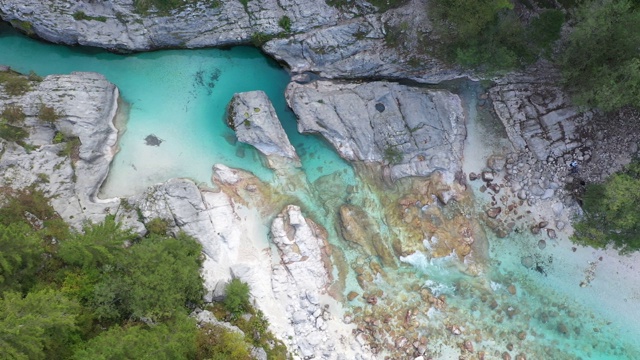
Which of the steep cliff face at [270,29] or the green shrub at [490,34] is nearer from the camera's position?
the green shrub at [490,34]

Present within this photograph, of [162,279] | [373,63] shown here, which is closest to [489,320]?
[373,63]

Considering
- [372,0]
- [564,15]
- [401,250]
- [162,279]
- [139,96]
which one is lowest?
[162,279]

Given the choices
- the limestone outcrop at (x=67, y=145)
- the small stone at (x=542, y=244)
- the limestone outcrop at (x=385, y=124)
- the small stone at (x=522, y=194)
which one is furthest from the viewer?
the small stone at (x=522, y=194)

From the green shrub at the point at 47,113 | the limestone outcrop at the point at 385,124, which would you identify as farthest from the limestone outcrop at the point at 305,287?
the green shrub at the point at 47,113

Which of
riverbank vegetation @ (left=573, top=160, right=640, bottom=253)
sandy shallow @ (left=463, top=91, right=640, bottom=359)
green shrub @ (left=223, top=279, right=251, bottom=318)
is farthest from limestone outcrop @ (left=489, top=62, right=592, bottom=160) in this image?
green shrub @ (left=223, top=279, right=251, bottom=318)

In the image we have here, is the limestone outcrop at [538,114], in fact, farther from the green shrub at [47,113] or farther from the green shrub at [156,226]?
the green shrub at [47,113]

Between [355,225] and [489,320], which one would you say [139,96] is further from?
[489,320]

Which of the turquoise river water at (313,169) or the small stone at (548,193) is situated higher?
the small stone at (548,193)

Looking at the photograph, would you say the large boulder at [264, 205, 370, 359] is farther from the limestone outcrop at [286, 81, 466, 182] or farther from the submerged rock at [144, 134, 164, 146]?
the submerged rock at [144, 134, 164, 146]
